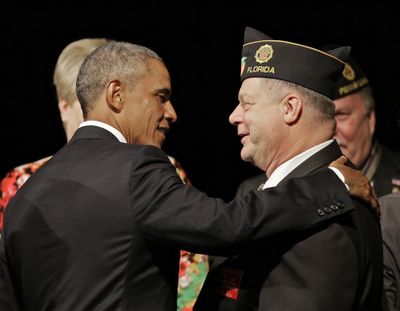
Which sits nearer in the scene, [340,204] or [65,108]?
[340,204]

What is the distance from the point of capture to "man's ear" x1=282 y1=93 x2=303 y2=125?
2.35 meters

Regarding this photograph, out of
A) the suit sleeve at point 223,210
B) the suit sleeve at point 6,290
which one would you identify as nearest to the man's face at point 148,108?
the suit sleeve at point 223,210

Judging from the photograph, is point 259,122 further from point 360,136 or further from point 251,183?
point 360,136

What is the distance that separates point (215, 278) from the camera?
7.90ft

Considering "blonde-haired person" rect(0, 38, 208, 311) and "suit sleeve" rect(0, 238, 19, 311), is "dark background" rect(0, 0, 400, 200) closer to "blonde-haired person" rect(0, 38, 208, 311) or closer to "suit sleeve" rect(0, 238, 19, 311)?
"blonde-haired person" rect(0, 38, 208, 311)

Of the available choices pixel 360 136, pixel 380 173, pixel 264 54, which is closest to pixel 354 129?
pixel 360 136

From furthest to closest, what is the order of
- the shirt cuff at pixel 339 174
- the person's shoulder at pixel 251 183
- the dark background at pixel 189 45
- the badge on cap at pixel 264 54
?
1. the dark background at pixel 189 45
2. the person's shoulder at pixel 251 183
3. the badge on cap at pixel 264 54
4. the shirt cuff at pixel 339 174

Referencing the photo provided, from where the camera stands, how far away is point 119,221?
225 cm

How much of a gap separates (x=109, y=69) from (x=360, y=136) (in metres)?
1.53

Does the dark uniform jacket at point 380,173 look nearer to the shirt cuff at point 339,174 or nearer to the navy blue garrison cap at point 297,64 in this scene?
the navy blue garrison cap at point 297,64

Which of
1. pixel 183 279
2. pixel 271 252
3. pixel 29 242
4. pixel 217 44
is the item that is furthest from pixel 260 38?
pixel 217 44

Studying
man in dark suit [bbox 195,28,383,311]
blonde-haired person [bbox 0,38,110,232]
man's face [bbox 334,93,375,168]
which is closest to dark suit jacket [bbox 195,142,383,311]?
man in dark suit [bbox 195,28,383,311]

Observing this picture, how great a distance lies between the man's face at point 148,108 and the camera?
2500mm

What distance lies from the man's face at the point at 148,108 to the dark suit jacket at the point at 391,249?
0.72 meters
